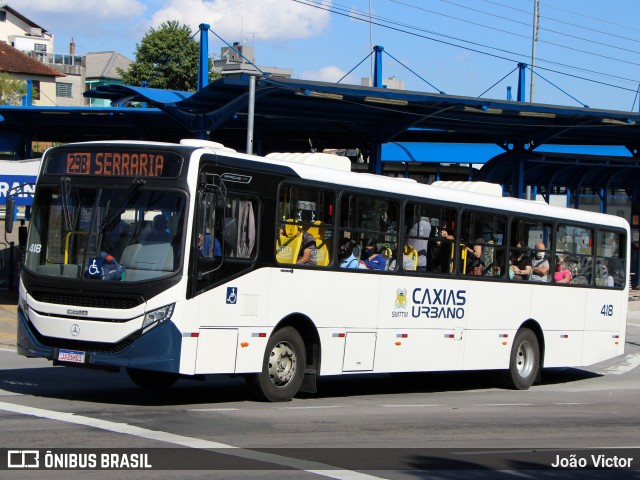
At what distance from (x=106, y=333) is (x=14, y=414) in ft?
4.53

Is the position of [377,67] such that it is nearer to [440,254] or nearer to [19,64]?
[440,254]

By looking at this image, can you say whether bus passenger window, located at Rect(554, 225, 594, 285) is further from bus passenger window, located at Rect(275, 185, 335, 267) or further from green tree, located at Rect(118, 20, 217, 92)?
green tree, located at Rect(118, 20, 217, 92)

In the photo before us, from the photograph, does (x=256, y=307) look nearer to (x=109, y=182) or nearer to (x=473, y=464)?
(x=109, y=182)

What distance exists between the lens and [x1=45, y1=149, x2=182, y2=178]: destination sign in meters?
12.0

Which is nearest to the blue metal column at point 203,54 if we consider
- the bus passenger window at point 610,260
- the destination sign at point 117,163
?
the bus passenger window at point 610,260

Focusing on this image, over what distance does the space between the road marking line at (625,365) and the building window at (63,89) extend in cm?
7913

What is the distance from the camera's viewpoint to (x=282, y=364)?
1321cm

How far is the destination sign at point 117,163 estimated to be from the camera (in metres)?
12.0

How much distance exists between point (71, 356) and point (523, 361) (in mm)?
8902

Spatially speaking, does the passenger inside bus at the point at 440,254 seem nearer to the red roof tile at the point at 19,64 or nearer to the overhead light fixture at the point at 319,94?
the overhead light fixture at the point at 319,94

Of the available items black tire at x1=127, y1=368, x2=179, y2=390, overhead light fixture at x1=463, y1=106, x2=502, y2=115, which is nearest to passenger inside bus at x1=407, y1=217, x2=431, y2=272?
black tire at x1=127, y1=368, x2=179, y2=390

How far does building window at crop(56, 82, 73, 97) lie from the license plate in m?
87.9

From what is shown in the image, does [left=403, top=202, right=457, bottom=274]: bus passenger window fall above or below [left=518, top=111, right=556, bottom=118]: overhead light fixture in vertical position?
below

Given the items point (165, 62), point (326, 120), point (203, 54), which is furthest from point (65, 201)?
point (165, 62)
